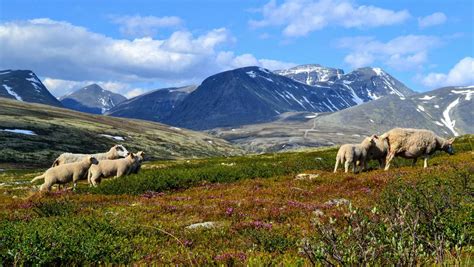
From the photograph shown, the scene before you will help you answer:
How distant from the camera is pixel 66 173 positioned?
29141 millimetres

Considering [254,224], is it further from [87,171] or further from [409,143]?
[87,171]

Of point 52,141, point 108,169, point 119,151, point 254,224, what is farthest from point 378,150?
point 52,141

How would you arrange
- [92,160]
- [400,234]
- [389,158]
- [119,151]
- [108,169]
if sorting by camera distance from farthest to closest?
1. [119,151]
2. [108,169]
3. [92,160]
4. [389,158]
5. [400,234]

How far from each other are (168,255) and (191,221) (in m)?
5.07

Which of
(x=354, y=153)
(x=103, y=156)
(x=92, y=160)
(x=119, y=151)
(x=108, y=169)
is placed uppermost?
(x=354, y=153)

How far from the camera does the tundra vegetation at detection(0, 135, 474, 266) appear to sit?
6.03 metres

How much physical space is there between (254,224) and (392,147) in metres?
19.1

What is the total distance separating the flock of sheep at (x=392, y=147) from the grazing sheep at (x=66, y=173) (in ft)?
57.1

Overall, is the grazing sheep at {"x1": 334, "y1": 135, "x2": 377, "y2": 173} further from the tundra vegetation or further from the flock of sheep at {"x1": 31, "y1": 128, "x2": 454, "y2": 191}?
the tundra vegetation

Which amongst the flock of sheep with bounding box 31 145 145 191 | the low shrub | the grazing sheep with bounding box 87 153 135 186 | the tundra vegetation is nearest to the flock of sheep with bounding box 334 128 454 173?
the tundra vegetation

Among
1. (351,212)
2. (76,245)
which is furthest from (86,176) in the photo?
(351,212)

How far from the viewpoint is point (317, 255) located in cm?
512

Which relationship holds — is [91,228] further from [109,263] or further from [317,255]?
[317,255]

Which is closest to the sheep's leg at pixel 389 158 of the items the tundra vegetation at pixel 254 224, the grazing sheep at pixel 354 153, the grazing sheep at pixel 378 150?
the grazing sheep at pixel 378 150
